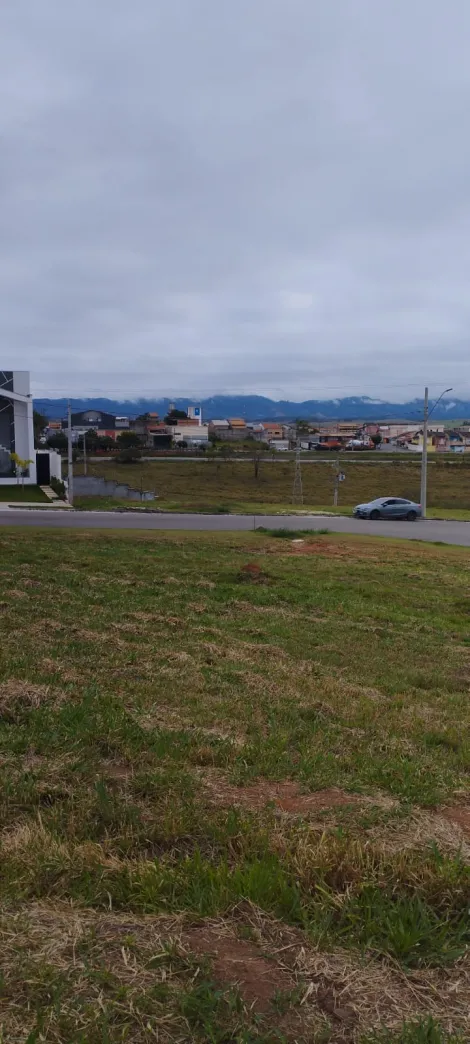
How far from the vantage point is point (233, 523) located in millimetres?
33562

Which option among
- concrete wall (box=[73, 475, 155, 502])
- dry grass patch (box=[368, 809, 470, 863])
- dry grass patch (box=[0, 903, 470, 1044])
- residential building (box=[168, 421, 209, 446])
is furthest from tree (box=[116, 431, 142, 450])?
dry grass patch (box=[0, 903, 470, 1044])

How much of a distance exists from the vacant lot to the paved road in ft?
54.8

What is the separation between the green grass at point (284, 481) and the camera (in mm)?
59438

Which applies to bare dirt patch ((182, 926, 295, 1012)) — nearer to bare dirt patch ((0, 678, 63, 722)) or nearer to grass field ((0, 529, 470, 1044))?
grass field ((0, 529, 470, 1044))

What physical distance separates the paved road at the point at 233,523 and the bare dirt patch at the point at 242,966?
26470 mm

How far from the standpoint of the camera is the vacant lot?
60.6 meters

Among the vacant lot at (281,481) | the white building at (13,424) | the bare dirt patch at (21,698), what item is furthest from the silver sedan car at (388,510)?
the bare dirt patch at (21,698)

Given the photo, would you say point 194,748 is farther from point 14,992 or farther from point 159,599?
point 159,599

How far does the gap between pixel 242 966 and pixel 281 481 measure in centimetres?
7082

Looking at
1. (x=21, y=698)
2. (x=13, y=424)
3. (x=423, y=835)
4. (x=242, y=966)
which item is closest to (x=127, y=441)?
(x=13, y=424)

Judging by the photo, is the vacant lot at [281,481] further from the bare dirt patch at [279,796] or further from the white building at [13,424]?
the bare dirt patch at [279,796]

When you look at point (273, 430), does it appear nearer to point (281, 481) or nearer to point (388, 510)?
point (281, 481)

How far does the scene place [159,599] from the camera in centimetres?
1166

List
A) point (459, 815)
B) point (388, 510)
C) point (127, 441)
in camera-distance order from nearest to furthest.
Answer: point (459, 815) → point (388, 510) → point (127, 441)
